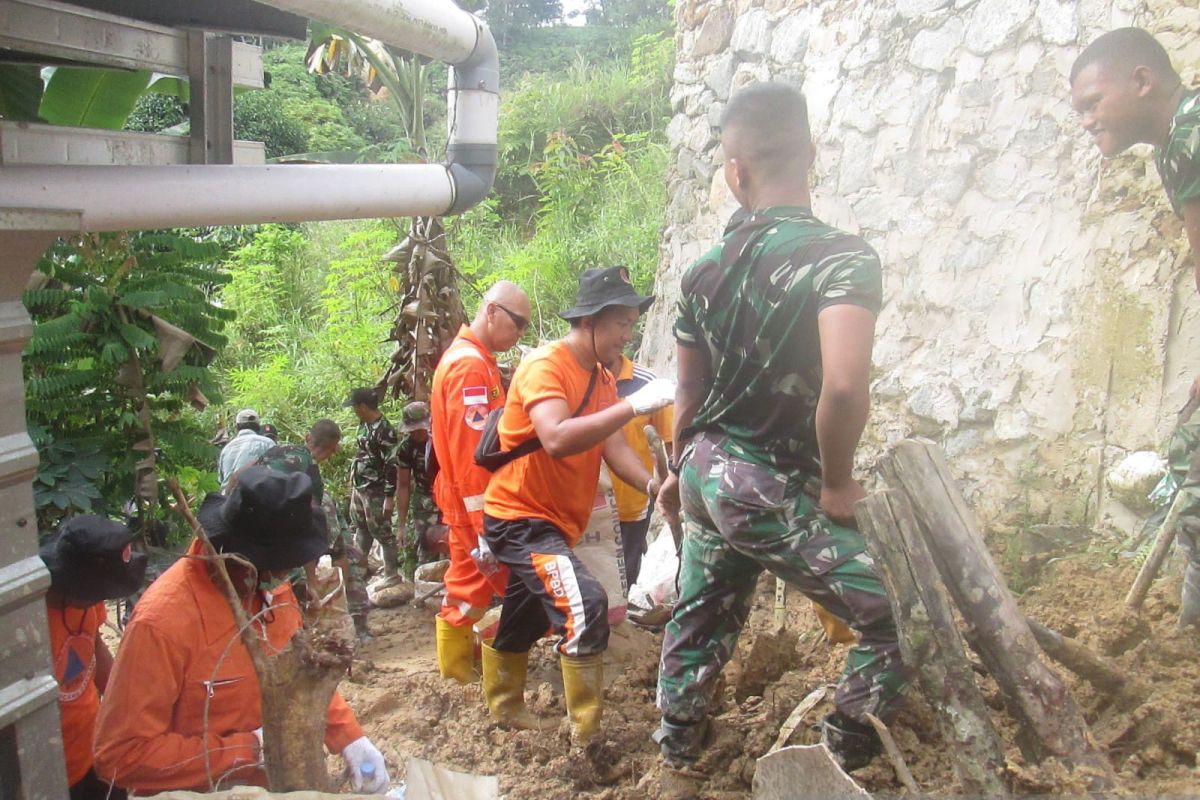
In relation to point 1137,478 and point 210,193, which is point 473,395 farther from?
point 1137,478

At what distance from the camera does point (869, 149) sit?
205 inches

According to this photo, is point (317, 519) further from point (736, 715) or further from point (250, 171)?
point (736, 715)

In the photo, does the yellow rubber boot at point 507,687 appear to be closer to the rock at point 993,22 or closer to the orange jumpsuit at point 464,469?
the orange jumpsuit at point 464,469

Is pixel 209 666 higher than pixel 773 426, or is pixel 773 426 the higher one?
pixel 773 426

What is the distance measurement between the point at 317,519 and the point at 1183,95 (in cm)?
299

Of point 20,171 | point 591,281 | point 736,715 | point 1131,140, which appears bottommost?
point 736,715

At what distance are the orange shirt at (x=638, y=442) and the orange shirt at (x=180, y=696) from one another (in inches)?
101

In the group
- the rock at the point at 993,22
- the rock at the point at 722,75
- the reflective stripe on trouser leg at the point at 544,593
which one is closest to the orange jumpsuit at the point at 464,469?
the reflective stripe on trouser leg at the point at 544,593

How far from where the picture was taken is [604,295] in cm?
421

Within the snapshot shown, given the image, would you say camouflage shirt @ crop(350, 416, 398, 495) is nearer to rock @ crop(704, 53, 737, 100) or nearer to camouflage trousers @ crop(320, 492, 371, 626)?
camouflage trousers @ crop(320, 492, 371, 626)

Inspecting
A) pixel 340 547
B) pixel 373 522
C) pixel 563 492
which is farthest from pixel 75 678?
pixel 373 522

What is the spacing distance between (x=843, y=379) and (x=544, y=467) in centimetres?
179

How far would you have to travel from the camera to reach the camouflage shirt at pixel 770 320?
2.88m

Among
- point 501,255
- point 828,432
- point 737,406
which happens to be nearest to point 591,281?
point 737,406
